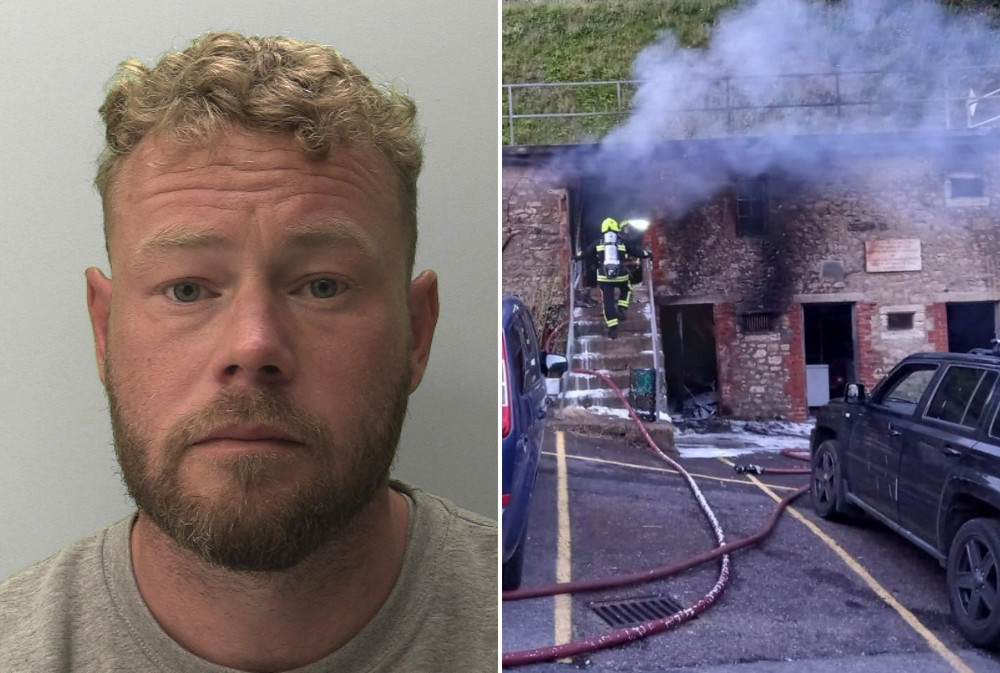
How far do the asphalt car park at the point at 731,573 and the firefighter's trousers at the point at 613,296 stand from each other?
0.27 meters

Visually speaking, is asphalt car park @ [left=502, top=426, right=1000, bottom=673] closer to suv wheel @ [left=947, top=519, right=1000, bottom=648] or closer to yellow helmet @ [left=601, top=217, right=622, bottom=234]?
suv wheel @ [left=947, top=519, right=1000, bottom=648]

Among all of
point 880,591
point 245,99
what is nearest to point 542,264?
point 245,99

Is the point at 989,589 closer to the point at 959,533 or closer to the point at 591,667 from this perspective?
the point at 959,533

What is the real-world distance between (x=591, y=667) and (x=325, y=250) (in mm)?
1004

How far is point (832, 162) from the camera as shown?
182cm

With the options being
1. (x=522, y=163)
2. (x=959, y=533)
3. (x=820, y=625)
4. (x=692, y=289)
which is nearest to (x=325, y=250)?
(x=522, y=163)

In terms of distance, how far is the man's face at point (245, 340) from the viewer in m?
1.51

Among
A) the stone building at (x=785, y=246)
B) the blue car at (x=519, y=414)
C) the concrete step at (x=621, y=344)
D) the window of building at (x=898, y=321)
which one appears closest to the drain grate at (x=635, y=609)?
the blue car at (x=519, y=414)

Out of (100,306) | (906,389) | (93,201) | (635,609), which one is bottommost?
(635,609)

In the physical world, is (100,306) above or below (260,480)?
above

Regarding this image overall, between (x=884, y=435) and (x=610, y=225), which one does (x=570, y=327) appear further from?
(x=884, y=435)

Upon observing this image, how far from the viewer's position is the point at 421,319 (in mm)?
1793

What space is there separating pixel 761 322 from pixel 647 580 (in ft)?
2.00

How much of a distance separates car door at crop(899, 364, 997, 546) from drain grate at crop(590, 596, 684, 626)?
21.0 inches
